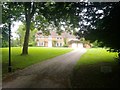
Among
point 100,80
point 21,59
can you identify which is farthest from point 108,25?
point 21,59

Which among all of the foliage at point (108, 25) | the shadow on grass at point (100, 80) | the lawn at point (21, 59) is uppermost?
the foliage at point (108, 25)

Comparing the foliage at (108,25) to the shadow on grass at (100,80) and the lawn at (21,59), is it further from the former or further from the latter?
the lawn at (21,59)

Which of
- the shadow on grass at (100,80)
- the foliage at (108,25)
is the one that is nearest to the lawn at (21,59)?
the shadow on grass at (100,80)

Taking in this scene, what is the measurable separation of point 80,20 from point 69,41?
7424 centimetres

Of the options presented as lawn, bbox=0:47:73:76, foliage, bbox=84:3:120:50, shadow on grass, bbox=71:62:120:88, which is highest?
foliage, bbox=84:3:120:50

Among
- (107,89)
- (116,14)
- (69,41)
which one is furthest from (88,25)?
(69,41)

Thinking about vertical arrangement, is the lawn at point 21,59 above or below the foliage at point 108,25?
below

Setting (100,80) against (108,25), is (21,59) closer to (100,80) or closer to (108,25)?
(100,80)

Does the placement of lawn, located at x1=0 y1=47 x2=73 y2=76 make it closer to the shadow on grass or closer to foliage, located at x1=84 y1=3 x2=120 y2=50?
the shadow on grass

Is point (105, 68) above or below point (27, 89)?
above

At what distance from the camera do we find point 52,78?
672 inches

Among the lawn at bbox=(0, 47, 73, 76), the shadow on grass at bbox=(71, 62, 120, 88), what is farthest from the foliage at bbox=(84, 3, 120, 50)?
the lawn at bbox=(0, 47, 73, 76)

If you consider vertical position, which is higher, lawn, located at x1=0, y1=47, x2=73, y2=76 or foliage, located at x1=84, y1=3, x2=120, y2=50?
foliage, located at x1=84, y1=3, x2=120, y2=50

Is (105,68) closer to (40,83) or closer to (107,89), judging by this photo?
(107,89)
